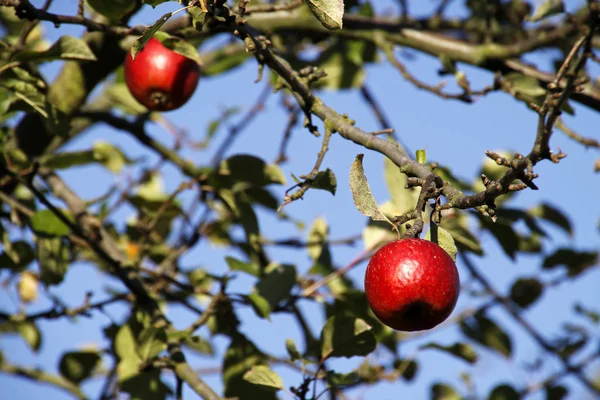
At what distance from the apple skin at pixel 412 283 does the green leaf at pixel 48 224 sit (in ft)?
4.21

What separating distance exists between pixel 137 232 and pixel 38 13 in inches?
53.1

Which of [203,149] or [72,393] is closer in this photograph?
[72,393]

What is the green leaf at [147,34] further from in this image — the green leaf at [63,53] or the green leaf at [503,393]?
the green leaf at [503,393]

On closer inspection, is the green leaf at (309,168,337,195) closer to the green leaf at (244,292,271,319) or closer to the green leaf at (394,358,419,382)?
the green leaf at (244,292,271,319)

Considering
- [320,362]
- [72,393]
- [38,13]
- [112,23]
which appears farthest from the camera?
[72,393]

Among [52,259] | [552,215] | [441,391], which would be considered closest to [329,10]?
[52,259]

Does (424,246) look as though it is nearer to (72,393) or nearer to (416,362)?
(416,362)

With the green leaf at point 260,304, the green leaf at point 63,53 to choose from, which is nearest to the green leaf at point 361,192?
the green leaf at point 260,304

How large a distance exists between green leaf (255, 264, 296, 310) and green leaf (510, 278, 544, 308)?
4.84 feet

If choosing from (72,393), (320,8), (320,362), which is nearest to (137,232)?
(72,393)

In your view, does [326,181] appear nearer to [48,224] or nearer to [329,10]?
[329,10]

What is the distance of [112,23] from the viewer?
6.72ft

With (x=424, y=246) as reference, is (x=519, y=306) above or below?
above

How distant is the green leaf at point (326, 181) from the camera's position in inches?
66.6
